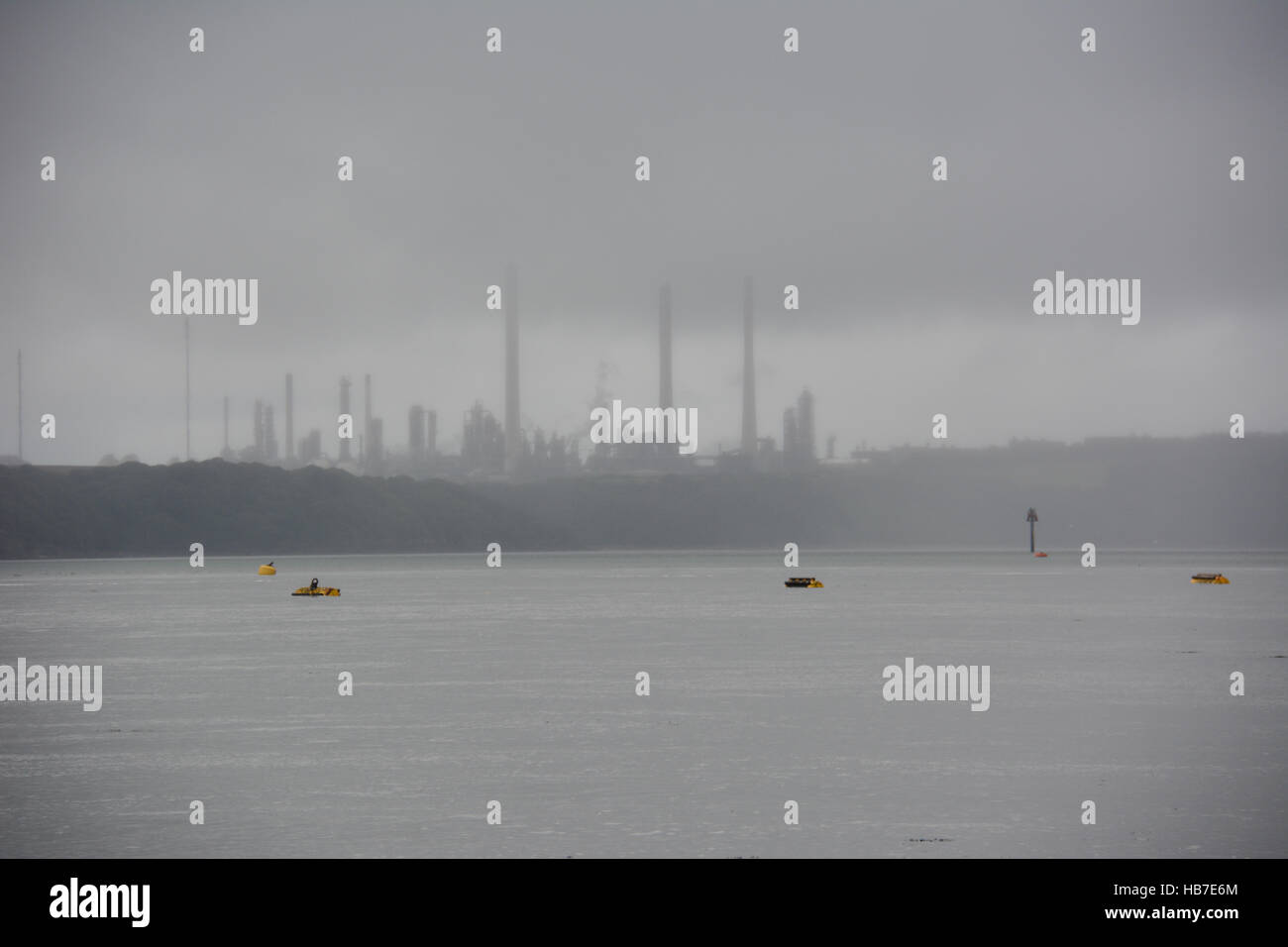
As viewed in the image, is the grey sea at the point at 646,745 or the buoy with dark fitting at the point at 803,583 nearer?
the grey sea at the point at 646,745

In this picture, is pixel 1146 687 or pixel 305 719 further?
pixel 1146 687

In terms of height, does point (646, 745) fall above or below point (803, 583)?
above

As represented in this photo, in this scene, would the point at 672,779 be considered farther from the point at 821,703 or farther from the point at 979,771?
the point at 821,703

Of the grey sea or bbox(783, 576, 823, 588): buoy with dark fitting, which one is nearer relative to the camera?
the grey sea

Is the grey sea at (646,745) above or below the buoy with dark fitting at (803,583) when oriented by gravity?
above

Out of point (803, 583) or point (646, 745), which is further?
point (803, 583)

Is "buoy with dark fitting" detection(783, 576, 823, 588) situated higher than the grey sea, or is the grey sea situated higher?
the grey sea
